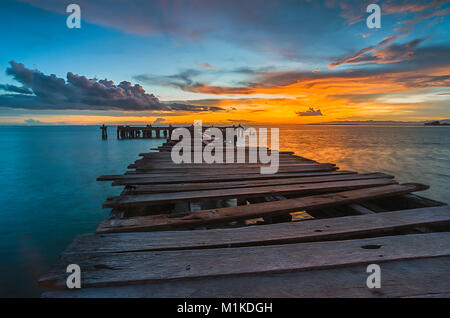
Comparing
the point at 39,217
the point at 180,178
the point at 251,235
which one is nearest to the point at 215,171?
the point at 180,178

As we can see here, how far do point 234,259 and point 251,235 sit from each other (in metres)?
0.42

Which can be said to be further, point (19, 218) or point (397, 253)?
point (19, 218)

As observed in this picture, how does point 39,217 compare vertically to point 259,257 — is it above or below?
below

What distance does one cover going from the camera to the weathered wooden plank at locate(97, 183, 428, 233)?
226 centimetres

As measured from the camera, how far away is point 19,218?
7.14 metres

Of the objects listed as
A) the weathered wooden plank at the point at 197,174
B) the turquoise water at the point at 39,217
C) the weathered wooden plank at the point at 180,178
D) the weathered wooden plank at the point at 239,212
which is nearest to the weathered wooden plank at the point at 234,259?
the weathered wooden plank at the point at 239,212

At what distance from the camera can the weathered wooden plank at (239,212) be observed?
2258 mm

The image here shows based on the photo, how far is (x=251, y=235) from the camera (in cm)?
204

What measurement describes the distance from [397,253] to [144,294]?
184 cm

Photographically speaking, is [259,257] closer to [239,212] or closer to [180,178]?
[239,212]

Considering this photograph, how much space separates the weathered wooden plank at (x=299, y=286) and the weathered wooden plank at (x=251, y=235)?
42 centimetres

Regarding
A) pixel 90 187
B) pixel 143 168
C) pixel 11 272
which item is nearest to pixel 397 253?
pixel 143 168
